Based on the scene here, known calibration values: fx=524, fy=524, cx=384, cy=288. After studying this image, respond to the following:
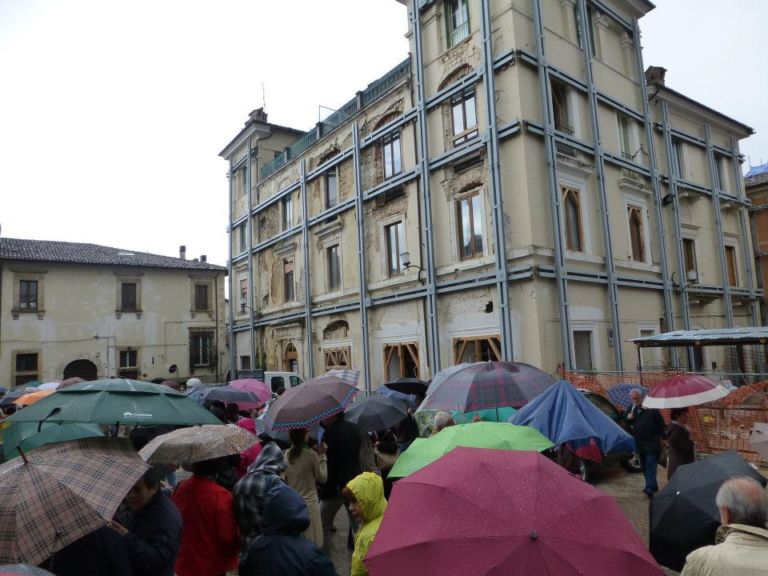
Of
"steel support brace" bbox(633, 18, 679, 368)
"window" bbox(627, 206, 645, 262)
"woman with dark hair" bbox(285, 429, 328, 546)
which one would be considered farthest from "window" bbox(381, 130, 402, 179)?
"woman with dark hair" bbox(285, 429, 328, 546)

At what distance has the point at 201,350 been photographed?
98.0 feet

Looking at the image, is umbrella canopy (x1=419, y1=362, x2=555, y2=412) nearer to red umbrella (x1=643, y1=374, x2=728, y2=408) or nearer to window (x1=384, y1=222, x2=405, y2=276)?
red umbrella (x1=643, y1=374, x2=728, y2=408)

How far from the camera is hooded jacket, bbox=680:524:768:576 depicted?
7.98 ft

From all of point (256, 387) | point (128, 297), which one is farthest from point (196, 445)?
point (128, 297)

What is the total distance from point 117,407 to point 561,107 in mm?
14180

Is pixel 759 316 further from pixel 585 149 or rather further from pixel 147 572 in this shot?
pixel 147 572

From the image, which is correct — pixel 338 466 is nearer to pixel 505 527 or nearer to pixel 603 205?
pixel 505 527

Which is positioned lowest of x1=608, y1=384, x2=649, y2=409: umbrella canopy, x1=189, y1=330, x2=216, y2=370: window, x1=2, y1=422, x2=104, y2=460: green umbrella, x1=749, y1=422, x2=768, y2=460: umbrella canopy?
x1=608, y1=384, x2=649, y2=409: umbrella canopy

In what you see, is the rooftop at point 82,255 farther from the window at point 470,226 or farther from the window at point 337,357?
the window at point 470,226

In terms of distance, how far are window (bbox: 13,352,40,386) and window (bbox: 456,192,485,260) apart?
22389mm

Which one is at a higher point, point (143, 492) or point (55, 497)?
point (55, 497)

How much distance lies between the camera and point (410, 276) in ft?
51.4

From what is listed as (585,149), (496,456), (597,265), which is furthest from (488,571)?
(585,149)

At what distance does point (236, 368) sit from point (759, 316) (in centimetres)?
2243
